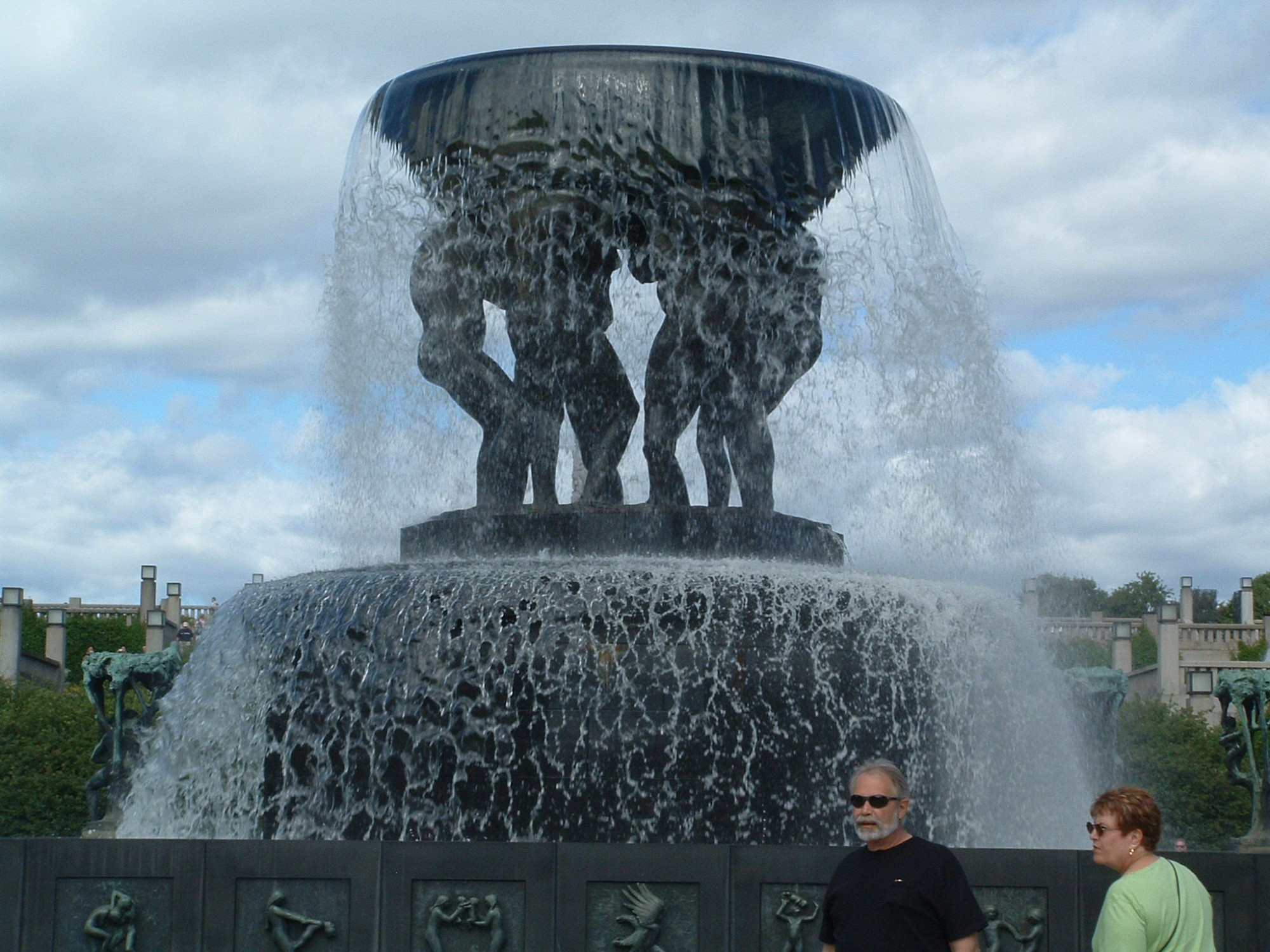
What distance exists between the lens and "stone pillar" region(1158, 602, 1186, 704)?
51719 millimetres

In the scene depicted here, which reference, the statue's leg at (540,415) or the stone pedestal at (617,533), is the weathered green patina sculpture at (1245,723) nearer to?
the stone pedestal at (617,533)

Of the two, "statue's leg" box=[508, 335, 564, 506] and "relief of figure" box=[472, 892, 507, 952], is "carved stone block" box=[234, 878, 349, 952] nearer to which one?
"relief of figure" box=[472, 892, 507, 952]

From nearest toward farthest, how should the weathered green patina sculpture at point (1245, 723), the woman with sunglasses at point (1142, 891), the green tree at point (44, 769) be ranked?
the woman with sunglasses at point (1142, 891), the weathered green patina sculpture at point (1245, 723), the green tree at point (44, 769)

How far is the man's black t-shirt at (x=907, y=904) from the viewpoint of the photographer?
4871 millimetres

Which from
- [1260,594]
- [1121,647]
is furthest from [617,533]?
[1260,594]

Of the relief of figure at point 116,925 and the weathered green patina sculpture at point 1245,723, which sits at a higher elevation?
the weathered green patina sculpture at point 1245,723

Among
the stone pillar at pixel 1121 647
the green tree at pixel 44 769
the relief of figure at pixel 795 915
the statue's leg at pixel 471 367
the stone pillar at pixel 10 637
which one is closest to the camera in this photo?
the relief of figure at pixel 795 915

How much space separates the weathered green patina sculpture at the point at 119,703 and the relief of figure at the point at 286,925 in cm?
455

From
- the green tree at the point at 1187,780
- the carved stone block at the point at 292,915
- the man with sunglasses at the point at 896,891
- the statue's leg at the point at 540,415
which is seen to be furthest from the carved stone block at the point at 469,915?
the green tree at the point at 1187,780

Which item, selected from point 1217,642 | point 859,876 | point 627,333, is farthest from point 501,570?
point 1217,642

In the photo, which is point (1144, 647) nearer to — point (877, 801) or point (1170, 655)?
point (1170, 655)

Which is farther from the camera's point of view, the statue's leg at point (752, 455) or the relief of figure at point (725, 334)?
the statue's leg at point (752, 455)

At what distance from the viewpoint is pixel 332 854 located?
7.72 m

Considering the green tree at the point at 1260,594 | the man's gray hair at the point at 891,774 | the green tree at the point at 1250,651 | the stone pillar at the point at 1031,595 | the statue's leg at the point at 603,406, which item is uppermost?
the green tree at the point at 1260,594
